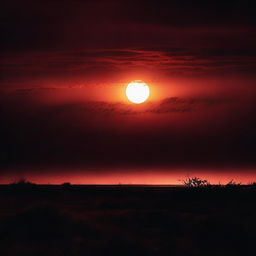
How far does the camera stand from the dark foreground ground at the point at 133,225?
12227 mm

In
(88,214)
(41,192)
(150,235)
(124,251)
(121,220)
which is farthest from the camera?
(41,192)

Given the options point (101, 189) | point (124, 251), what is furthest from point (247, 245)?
point (101, 189)

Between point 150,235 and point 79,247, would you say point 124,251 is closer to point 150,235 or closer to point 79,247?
point 79,247

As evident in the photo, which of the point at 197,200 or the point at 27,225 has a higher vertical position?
the point at 197,200

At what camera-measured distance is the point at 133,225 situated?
14461 millimetres

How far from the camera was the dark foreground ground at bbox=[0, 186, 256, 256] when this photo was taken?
481 inches

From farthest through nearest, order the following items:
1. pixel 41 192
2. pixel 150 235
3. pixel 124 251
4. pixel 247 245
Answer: pixel 41 192 < pixel 150 235 < pixel 247 245 < pixel 124 251

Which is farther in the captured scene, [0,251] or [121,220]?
[121,220]

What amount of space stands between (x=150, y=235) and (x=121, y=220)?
1401 mm

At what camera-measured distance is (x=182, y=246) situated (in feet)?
40.5

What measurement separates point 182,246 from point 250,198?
19.3 ft

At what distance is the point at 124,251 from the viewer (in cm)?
1170

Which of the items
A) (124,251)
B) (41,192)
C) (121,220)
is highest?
(41,192)

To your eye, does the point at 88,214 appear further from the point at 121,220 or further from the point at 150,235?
the point at 150,235
